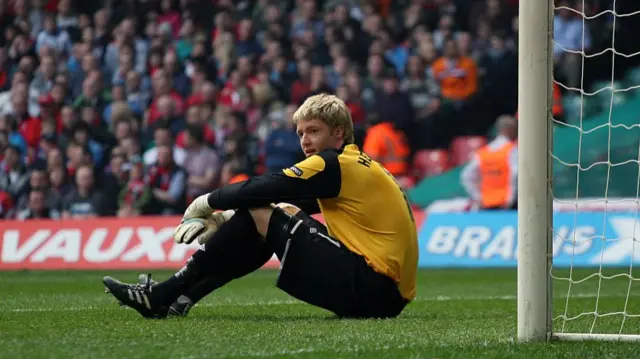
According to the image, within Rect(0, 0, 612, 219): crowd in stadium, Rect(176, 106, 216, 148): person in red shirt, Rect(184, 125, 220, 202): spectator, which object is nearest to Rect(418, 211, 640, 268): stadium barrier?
Rect(0, 0, 612, 219): crowd in stadium

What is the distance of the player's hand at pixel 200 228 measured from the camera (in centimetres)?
533

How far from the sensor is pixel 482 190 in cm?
1441

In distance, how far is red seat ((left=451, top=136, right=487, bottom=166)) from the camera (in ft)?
49.2

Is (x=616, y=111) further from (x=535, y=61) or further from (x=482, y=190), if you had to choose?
(x=535, y=61)

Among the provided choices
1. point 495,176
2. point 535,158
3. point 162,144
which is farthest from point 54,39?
point 535,158

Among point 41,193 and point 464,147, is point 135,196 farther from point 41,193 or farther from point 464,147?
point 464,147

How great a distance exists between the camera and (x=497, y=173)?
14.3 m

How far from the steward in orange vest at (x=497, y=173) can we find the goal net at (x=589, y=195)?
1.83 feet

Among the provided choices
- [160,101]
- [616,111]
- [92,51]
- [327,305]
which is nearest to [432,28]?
[616,111]

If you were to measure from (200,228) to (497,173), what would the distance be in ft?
30.5

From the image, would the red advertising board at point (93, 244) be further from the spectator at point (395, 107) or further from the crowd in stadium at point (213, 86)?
the spectator at point (395, 107)

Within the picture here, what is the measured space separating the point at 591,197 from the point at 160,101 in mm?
5950

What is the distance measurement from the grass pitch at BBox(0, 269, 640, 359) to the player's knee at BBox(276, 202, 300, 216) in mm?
511

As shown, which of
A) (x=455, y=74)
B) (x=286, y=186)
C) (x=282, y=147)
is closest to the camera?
(x=286, y=186)
